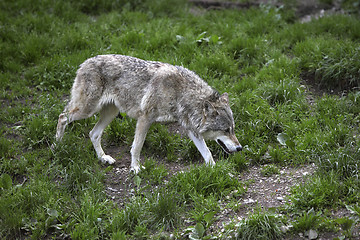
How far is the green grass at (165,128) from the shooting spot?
5066 millimetres

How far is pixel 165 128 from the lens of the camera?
688 centimetres

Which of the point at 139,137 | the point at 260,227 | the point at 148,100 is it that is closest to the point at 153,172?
the point at 139,137

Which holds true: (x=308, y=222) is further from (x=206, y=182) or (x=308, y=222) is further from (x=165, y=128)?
(x=165, y=128)

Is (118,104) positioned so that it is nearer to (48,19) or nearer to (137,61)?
Answer: (137,61)

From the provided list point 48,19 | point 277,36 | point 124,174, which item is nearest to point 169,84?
point 124,174

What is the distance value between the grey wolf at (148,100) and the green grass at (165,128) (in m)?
0.36

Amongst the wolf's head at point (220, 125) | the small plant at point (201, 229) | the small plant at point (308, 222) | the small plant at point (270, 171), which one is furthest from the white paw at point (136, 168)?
the small plant at point (308, 222)

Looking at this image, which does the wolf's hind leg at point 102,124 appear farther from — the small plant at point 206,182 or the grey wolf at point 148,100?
the small plant at point 206,182

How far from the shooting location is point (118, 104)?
6410 millimetres

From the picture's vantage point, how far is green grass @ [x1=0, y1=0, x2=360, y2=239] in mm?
5066

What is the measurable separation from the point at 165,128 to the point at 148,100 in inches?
33.6

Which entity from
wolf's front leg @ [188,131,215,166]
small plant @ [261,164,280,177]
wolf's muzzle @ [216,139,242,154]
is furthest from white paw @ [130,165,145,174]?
small plant @ [261,164,280,177]

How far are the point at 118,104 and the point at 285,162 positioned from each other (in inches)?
103

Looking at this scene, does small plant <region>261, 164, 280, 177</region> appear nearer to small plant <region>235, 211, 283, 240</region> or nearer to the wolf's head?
the wolf's head
